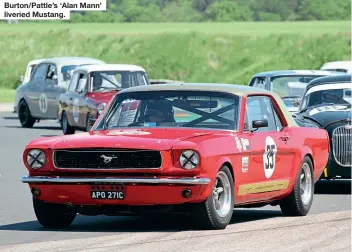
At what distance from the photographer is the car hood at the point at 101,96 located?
26755mm

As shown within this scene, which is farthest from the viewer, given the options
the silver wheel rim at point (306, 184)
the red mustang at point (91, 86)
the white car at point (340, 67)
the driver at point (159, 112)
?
the white car at point (340, 67)

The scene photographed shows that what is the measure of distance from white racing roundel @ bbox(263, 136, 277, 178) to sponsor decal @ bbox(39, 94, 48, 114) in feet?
60.9

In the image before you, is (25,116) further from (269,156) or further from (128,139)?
(128,139)

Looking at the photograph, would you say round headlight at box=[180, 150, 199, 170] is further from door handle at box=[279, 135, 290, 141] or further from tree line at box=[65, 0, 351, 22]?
tree line at box=[65, 0, 351, 22]

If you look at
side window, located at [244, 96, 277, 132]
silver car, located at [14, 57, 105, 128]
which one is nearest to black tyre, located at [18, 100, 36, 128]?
silver car, located at [14, 57, 105, 128]

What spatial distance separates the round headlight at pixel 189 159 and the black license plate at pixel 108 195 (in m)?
0.58

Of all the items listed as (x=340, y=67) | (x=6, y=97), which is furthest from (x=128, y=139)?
(x=6, y=97)

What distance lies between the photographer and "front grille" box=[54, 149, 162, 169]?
12.3m

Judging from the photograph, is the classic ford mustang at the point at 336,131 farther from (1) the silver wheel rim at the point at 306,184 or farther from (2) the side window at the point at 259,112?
(2) the side window at the point at 259,112

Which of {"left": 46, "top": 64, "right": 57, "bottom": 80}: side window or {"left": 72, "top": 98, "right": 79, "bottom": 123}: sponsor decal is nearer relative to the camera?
{"left": 72, "top": 98, "right": 79, "bottom": 123}: sponsor decal

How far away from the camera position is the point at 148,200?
12250 mm

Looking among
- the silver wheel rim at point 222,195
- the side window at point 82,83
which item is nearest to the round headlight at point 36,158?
the silver wheel rim at point 222,195

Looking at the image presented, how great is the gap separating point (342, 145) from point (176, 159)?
507 centimetres

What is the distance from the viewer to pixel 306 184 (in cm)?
1455
